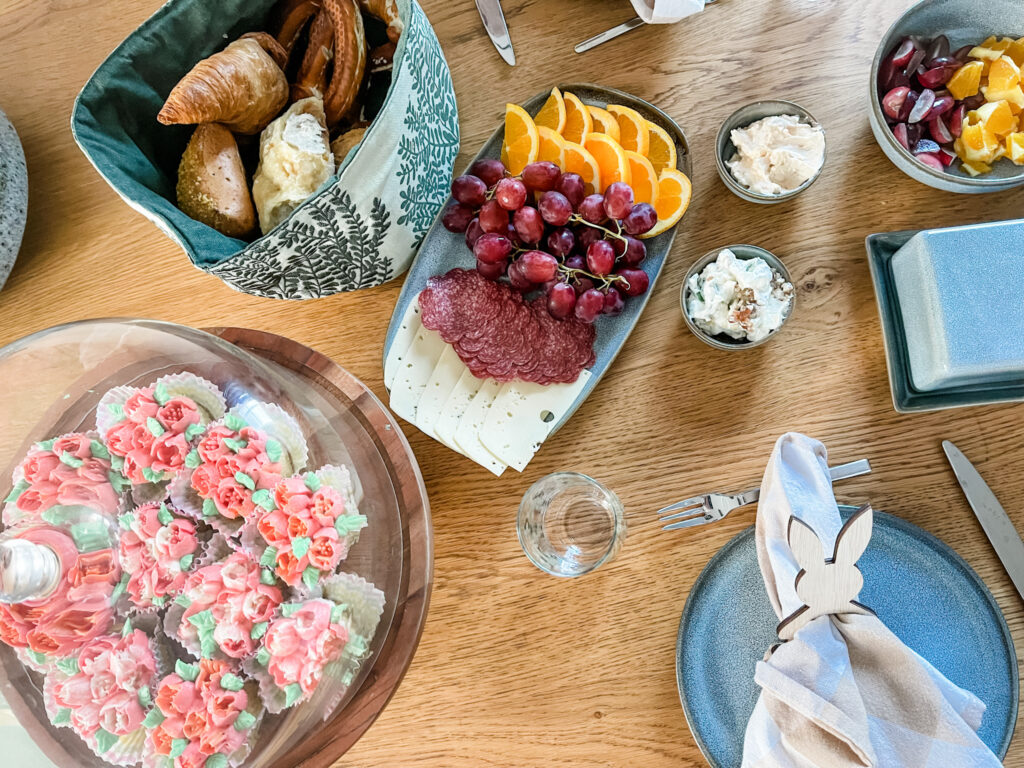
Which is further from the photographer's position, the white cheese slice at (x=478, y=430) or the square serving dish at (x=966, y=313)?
the white cheese slice at (x=478, y=430)

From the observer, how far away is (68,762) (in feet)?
2.24

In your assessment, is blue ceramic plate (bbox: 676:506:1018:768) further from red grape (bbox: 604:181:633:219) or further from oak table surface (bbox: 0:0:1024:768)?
red grape (bbox: 604:181:633:219)

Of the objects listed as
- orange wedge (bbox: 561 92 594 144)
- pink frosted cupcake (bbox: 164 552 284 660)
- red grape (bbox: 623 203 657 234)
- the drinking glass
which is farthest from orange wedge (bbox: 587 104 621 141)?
pink frosted cupcake (bbox: 164 552 284 660)

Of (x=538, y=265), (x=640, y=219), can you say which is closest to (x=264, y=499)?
(x=538, y=265)

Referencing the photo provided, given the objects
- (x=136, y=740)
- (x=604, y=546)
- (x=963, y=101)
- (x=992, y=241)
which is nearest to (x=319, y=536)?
(x=136, y=740)

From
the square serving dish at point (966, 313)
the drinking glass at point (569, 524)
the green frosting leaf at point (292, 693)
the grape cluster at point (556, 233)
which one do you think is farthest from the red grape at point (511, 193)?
the green frosting leaf at point (292, 693)

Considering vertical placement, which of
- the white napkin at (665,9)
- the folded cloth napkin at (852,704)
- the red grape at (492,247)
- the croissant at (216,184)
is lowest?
the folded cloth napkin at (852,704)

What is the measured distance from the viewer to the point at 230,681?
24.8 inches

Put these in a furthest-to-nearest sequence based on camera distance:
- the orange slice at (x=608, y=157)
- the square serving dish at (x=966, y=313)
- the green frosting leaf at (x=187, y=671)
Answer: the orange slice at (x=608, y=157)
the square serving dish at (x=966, y=313)
the green frosting leaf at (x=187, y=671)

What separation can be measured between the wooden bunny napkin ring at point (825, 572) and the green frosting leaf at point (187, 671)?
547 millimetres

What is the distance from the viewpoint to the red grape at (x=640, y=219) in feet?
2.70

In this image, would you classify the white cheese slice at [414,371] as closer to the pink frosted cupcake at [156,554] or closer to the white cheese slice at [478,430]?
the white cheese slice at [478,430]

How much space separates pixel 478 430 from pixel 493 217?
0.83 ft

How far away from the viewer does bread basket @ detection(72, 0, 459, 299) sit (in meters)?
0.71
